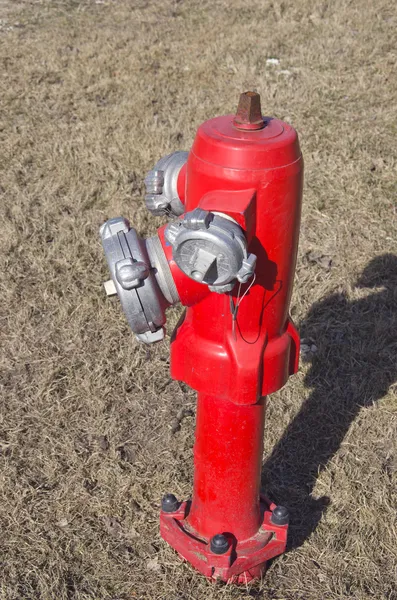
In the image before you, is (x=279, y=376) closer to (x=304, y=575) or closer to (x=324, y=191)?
(x=304, y=575)

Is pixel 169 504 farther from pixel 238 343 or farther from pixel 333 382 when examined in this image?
pixel 333 382

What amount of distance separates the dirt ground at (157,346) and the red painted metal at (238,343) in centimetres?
23

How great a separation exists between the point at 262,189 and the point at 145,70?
5258 millimetres

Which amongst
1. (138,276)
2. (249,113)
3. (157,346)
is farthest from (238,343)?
(157,346)

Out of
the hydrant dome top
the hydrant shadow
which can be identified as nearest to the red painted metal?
the hydrant dome top

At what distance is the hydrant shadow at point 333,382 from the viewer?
8.90 ft

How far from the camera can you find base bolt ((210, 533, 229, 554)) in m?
2.14

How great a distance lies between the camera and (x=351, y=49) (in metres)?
6.66

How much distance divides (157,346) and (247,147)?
1.96 m

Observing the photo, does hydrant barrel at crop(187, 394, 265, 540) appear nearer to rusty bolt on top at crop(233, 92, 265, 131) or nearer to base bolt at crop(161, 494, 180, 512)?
base bolt at crop(161, 494, 180, 512)

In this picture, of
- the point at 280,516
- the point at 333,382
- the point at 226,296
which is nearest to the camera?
the point at 226,296

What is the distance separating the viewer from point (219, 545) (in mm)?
2137

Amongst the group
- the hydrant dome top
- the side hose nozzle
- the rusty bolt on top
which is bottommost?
the side hose nozzle

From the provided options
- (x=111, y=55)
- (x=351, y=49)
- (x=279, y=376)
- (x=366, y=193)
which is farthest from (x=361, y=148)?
(x=279, y=376)
